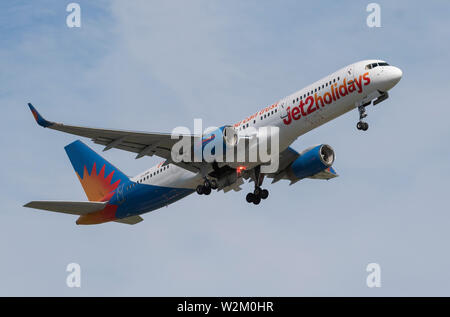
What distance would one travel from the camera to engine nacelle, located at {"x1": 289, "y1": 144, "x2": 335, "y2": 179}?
50219mm

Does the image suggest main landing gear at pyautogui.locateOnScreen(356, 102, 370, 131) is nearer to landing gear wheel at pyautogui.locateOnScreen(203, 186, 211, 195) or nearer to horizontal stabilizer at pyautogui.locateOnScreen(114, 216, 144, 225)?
landing gear wheel at pyautogui.locateOnScreen(203, 186, 211, 195)

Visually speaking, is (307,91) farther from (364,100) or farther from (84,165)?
(84,165)

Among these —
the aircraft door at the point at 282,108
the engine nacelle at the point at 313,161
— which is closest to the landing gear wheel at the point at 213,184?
the engine nacelle at the point at 313,161

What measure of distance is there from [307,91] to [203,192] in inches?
345

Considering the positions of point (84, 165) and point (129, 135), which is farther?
point (84, 165)

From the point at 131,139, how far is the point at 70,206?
26.7 feet

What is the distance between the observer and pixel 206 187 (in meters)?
48.0

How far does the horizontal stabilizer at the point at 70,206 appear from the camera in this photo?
162ft

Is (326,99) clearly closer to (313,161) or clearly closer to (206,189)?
(313,161)

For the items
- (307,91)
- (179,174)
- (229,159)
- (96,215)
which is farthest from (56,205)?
(307,91)

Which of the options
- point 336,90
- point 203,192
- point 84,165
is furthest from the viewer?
point 84,165

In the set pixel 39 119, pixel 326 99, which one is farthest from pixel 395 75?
pixel 39 119

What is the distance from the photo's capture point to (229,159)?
152ft

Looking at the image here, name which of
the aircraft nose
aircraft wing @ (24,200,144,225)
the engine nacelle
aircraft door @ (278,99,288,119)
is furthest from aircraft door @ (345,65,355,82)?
aircraft wing @ (24,200,144,225)
